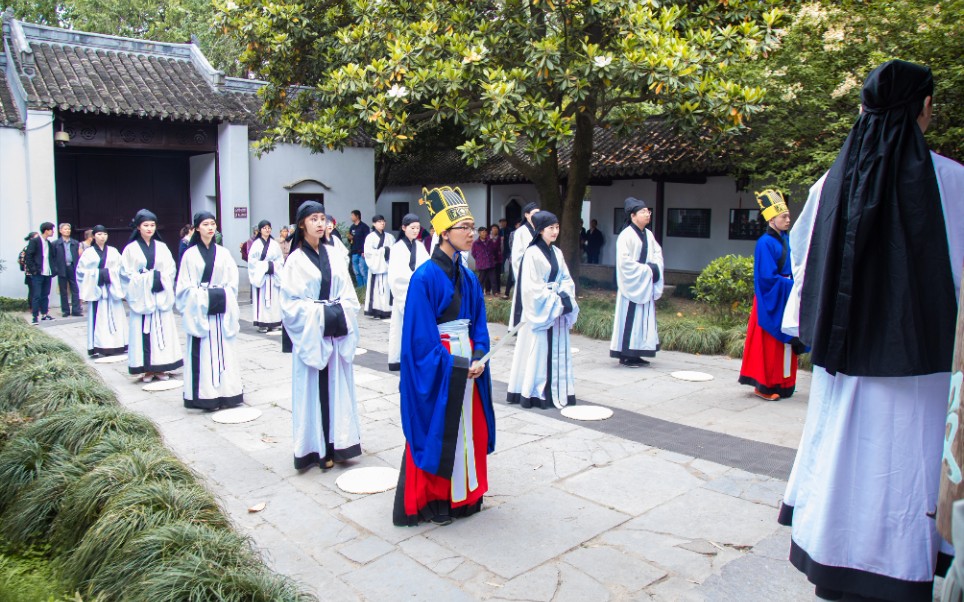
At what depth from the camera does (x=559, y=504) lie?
4789mm

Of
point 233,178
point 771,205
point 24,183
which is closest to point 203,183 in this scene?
point 233,178

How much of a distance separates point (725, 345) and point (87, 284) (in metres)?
8.99

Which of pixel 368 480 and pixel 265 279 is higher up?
pixel 265 279

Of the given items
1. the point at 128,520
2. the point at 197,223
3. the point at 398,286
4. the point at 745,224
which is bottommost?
the point at 128,520

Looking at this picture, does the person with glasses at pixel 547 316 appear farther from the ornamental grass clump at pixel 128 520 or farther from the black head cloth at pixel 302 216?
the ornamental grass clump at pixel 128 520

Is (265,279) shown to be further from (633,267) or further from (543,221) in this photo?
(543,221)

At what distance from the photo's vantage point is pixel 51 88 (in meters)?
15.4

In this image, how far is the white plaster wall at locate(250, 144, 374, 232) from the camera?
1869 centimetres

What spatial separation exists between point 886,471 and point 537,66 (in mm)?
8160

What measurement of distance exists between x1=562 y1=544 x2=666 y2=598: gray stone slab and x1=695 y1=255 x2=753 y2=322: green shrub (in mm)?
7665

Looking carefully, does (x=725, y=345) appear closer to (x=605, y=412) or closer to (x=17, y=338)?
(x=605, y=412)

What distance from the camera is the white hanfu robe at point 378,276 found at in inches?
547

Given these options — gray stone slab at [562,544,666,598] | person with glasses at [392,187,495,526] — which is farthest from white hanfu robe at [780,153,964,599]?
person with glasses at [392,187,495,526]

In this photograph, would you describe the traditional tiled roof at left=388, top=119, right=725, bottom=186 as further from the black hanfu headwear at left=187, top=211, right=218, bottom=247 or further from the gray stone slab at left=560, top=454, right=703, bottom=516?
the gray stone slab at left=560, top=454, right=703, bottom=516
